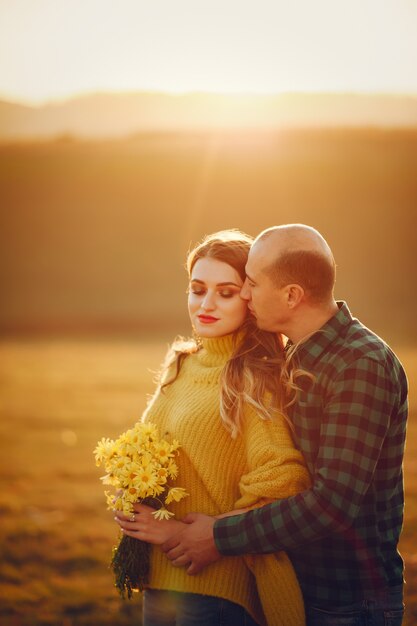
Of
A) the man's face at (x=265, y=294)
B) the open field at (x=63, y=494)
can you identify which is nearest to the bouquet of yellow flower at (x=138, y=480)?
the man's face at (x=265, y=294)

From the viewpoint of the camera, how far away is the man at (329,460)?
9.09ft

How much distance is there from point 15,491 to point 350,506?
24.3ft

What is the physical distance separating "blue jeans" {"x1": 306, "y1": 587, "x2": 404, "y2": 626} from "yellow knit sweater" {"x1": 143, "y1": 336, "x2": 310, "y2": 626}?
149 mm

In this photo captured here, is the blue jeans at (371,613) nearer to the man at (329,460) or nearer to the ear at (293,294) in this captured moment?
the man at (329,460)

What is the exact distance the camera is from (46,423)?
13.5m

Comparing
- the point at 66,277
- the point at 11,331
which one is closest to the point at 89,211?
the point at 66,277

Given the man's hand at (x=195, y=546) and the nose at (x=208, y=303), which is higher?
the nose at (x=208, y=303)

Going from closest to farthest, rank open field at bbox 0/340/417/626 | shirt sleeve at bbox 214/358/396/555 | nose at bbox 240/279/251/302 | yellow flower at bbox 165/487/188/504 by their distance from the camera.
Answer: shirt sleeve at bbox 214/358/396/555 → yellow flower at bbox 165/487/188/504 → nose at bbox 240/279/251/302 → open field at bbox 0/340/417/626

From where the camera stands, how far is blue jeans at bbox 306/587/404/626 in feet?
9.64

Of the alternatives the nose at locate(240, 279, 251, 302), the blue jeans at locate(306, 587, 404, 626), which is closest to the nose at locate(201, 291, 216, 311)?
the nose at locate(240, 279, 251, 302)

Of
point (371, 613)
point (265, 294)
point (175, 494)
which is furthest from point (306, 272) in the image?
point (371, 613)

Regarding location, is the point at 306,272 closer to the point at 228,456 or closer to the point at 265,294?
the point at 265,294

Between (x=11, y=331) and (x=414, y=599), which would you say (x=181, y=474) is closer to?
(x=414, y=599)

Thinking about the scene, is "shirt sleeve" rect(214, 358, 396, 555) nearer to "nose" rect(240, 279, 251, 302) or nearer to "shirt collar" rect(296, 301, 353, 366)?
"shirt collar" rect(296, 301, 353, 366)
